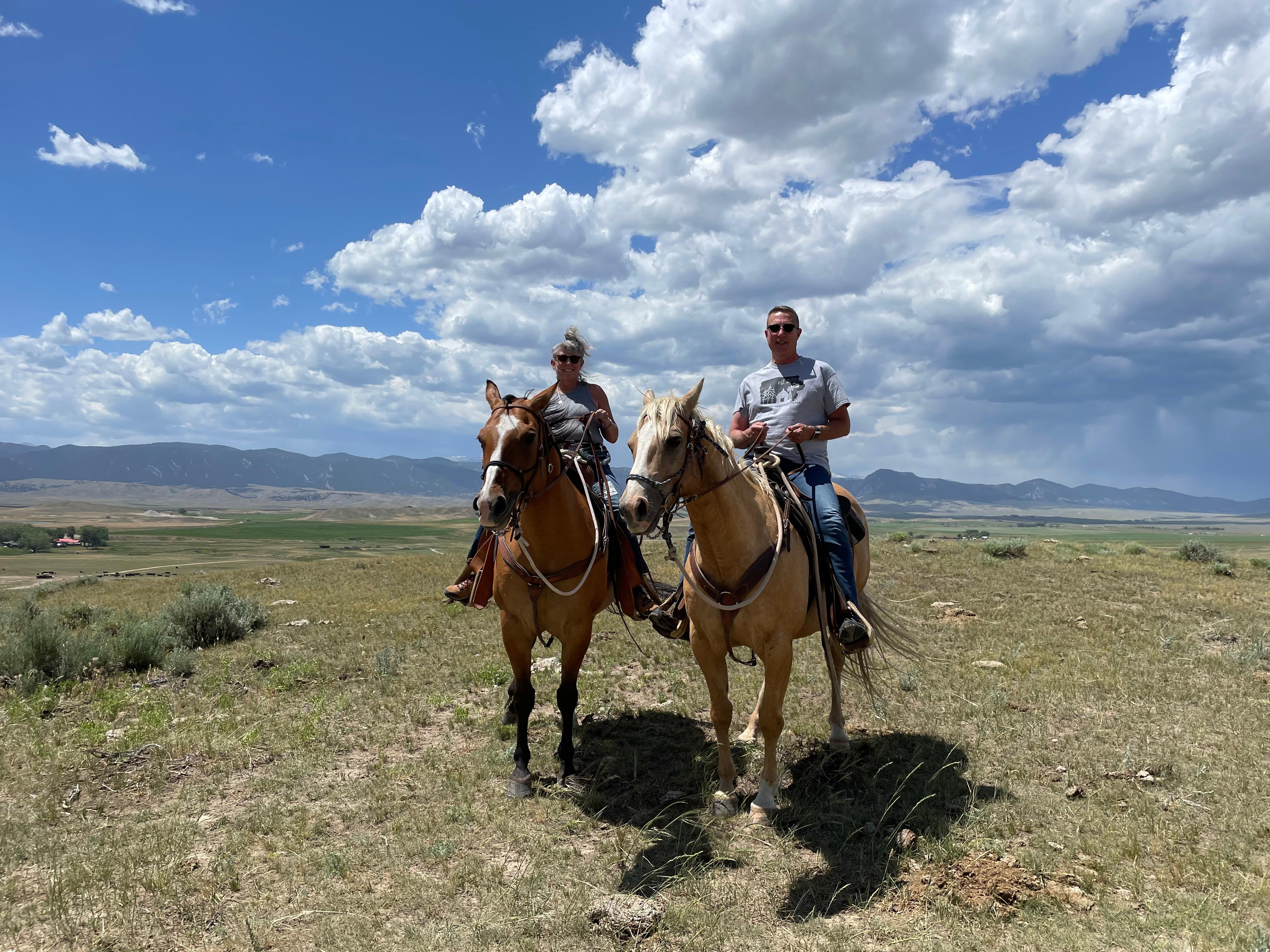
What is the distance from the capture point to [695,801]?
5789mm

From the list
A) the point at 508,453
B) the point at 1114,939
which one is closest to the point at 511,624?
the point at 508,453

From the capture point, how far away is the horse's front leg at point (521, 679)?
6.00 m

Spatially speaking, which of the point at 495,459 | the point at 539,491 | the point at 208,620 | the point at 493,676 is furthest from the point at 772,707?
the point at 208,620

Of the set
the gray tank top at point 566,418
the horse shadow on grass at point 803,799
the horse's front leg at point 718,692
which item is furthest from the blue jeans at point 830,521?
the gray tank top at point 566,418

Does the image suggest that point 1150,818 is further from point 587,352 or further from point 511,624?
point 587,352

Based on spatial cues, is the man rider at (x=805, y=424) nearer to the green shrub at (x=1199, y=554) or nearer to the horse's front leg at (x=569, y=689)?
the horse's front leg at (x=569, y=689)

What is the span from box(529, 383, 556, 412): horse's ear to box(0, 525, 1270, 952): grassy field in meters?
3.52

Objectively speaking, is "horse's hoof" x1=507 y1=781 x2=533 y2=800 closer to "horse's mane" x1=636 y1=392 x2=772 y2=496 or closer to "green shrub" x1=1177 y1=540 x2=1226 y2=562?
"horse's mane" x1=636 y1=392 x2=772 y2=496

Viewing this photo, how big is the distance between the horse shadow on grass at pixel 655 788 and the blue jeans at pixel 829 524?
2.23 meters

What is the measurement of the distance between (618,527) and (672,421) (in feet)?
8.43

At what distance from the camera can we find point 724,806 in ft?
18.1

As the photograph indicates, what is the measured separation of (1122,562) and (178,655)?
77.2 feet

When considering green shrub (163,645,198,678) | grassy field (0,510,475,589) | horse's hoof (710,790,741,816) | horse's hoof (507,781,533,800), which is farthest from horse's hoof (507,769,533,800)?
grassy field (0,510,475,589)

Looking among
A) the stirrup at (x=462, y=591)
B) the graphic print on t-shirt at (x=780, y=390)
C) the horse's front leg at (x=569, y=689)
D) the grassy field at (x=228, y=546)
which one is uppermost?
the graphic print on t-shirt at (x=780, y=390)
